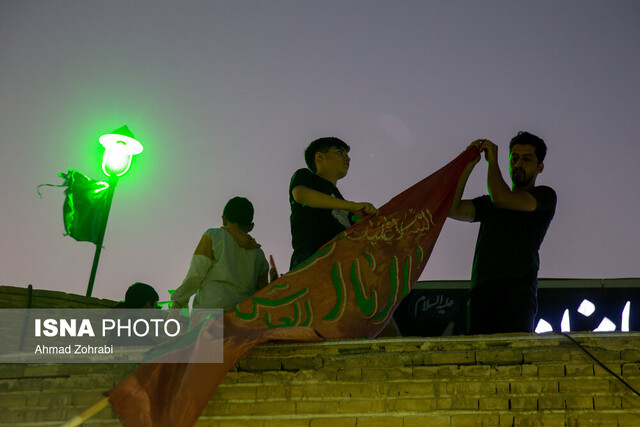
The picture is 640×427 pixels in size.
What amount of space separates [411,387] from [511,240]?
128cm

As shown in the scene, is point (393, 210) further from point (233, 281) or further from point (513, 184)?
point (233, 281)

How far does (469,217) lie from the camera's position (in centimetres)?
491

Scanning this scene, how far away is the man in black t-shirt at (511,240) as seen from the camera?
14.2ft

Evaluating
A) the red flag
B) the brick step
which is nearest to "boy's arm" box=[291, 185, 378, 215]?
the red flag

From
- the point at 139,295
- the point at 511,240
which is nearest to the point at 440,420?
the point at 511,240

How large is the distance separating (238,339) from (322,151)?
69.3 inches

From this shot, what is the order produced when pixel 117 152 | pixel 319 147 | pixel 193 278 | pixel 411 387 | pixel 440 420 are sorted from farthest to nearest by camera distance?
pixel 117 152 → pixel 319 147 → pixel 193 278 → pixel 411 387 → pixel 440 420

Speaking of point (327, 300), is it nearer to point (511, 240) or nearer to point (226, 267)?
point (226, 267)

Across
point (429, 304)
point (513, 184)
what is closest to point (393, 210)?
point (513, 184)

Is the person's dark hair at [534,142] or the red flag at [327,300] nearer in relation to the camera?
the red flag at [327,300]

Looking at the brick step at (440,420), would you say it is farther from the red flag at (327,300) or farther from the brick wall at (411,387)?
the red flag at (327,300)

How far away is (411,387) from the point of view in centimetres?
382

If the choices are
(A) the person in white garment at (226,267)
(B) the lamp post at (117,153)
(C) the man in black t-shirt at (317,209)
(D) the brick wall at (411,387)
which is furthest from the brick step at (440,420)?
(B) the lamp post at (117,153)

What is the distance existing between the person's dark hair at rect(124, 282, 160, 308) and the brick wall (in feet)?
4.21
